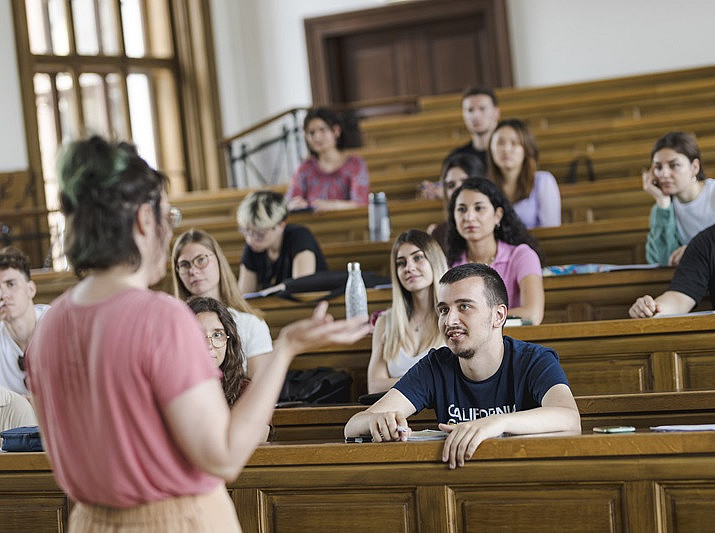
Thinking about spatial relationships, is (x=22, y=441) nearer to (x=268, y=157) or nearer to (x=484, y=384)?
(x=484, y=384)

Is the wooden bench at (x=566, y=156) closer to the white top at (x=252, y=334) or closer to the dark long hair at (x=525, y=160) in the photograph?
the dark long hair at (x=525, y=160)

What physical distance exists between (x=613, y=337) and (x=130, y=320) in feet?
7.19

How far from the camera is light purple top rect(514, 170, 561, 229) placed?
462 centimetres

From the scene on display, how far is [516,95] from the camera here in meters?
7.87

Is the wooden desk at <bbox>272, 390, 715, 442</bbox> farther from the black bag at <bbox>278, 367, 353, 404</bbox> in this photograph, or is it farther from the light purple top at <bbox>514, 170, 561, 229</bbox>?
the light purple top at <bbox>514, 170, 561, 229</bbox>

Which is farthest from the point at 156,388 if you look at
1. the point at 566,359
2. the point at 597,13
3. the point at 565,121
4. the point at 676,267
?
the point at 597,13

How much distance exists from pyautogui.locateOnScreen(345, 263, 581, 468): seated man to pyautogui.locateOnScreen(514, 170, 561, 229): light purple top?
1.97 meters

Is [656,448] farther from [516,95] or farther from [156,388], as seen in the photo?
[516,95]

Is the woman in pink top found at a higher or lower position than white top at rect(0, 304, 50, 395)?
higher

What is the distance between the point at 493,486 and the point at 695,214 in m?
2.22

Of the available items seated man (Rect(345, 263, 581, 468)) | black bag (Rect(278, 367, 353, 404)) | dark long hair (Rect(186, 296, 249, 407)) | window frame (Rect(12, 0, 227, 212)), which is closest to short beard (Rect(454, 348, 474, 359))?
seated man (Rect(345, 263, 581, 468))

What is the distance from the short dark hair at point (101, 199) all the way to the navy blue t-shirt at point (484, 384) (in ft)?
4.53

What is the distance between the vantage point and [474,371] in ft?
8.63

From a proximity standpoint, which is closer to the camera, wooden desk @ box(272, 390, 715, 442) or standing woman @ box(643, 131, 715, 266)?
wooden desk @ box(272, 390, 715, 442)
